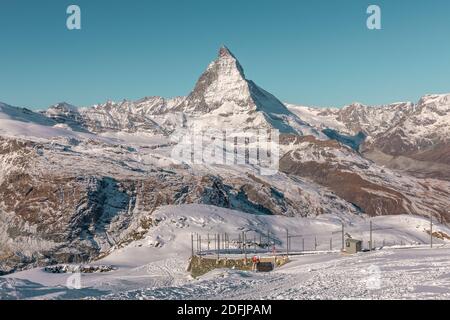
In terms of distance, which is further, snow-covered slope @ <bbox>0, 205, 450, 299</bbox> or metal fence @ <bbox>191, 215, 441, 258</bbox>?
metal fence @ <bbox>191, 215, 441, 258</bbox>

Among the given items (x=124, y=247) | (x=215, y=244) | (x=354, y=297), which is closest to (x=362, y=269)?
(x=354, y=297)

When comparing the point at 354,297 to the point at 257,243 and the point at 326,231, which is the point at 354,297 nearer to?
the point at 257,243

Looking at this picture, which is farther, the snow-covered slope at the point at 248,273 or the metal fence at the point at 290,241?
the metal fence at the point at 290,241

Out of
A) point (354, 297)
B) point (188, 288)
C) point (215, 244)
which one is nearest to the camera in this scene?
point (354, 297)

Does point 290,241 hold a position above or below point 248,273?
below

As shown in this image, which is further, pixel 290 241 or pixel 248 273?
pixel 290 241
